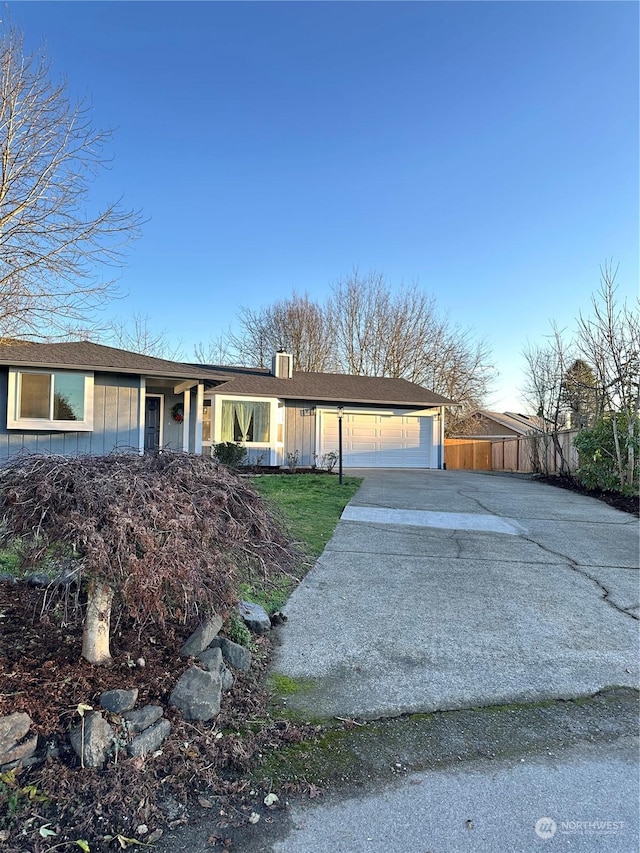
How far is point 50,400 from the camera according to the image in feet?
36.3

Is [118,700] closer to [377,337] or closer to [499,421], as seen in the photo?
[377,337]

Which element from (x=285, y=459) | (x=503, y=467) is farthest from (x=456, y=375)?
(x=285, y=459)

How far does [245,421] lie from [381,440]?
4.97 m

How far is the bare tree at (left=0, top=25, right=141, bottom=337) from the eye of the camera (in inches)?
319

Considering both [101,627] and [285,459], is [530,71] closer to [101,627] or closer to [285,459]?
[101,627]

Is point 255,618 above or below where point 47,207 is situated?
below

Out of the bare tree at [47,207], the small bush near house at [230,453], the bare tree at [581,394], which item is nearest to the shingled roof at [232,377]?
the bare tree at [47,207]

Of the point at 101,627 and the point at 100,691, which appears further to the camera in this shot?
the point at 101,627

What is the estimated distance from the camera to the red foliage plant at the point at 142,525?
2.25m

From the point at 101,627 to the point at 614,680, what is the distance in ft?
10.5

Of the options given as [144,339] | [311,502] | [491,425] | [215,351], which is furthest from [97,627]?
[491,425]

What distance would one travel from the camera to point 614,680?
126 inches

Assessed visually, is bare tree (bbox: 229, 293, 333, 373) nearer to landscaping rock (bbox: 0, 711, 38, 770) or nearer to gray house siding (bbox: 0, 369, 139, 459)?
gray house siding (bbox: 0, 369, 139, 459)

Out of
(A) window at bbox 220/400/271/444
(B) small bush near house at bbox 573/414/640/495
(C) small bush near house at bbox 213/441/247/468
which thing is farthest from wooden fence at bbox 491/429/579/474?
(C) small bush near house at bbox 213/441/247/468
